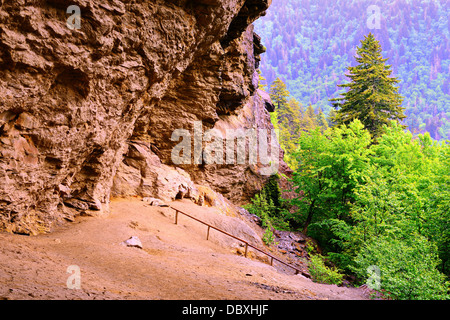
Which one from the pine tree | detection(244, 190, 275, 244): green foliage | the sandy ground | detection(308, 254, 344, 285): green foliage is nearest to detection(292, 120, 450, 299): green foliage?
detection(308, 254, 344, 285): green foliage

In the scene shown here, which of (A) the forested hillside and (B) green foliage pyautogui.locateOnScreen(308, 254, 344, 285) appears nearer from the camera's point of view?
(B) green foliage pyautogui.locateOnScreen(308, 254, 344, 285)

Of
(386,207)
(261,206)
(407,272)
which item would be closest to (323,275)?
(386,207)

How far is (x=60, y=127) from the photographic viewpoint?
820cm

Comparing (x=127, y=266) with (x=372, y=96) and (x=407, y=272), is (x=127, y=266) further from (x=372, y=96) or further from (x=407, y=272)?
(x=372, y=96)

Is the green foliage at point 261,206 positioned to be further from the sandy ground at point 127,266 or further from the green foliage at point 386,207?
the sandy ground at point 127,266

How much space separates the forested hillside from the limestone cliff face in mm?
88291

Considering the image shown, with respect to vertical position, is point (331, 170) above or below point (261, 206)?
above

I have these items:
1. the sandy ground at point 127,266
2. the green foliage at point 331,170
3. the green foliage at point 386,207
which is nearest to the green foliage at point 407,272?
Result: the green foliage at point 386,207

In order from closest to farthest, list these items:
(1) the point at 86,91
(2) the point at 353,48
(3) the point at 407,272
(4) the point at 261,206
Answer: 1. (1) the point at 86,91
2. (3) the point at 407,272
3. (4) the point at 261,206
4. (2) the point at 353,48

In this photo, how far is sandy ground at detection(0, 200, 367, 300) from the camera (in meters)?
4.63

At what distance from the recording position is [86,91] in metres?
8.52

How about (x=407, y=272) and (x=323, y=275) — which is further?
(x=323, y=275)

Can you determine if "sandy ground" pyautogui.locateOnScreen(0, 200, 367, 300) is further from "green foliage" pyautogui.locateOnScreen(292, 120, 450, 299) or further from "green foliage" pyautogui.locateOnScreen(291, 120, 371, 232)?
"green foliage" pyautogui.locateOnScreen(291, 120, 371, 232)

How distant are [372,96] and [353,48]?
108746 millimetres
